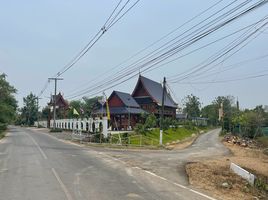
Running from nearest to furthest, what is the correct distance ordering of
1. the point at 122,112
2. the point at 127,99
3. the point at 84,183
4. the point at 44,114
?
the point at 84,183
the point at 122,112
the point at 127,99
the point at 44,114

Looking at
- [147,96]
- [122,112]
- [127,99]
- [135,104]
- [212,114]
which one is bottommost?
[122,112]

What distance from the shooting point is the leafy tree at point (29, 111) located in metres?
146

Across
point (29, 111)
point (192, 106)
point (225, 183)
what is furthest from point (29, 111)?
point (225, 183)

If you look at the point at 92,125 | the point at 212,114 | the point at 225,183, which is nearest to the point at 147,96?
the point at 92,125

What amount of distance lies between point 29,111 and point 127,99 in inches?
3380

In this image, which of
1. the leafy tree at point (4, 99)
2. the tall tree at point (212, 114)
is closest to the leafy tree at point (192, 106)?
the tall tree at point (212, 114)

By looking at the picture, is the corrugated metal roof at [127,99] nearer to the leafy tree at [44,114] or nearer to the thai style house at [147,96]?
the thai style house at [147,96]

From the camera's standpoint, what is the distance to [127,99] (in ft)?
227

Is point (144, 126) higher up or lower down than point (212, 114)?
lower down

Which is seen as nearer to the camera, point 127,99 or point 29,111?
point 127,99

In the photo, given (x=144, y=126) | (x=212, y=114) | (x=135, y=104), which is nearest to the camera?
(x=144, y=126)

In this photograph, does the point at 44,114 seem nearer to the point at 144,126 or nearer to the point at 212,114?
the point at 212,114

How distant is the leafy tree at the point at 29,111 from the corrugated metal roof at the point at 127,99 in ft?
259

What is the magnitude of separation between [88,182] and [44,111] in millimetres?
128508
